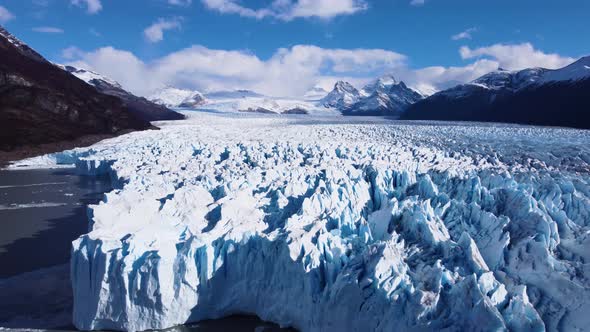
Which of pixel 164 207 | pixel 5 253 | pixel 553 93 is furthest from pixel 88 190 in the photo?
pixel 553 93

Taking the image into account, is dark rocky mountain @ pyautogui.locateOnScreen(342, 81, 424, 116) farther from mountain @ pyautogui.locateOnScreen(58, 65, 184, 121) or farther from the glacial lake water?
the glacial lake water

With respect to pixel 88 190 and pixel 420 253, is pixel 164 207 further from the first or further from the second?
pixel 88 190

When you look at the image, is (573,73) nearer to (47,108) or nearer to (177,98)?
(47,108)

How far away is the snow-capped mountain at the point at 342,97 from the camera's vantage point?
82.2m

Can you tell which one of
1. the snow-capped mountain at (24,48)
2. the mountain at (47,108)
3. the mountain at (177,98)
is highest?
the snow-capped mountain at (24,48)

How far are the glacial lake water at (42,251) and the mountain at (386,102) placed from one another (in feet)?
185

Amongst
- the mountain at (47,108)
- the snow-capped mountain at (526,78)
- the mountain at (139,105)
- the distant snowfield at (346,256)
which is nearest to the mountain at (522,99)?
the snow-capped mountain at (526,78)

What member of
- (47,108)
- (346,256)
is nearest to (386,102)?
(47,108)

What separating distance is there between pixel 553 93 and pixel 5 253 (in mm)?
33742

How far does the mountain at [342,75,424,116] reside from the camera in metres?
67.8

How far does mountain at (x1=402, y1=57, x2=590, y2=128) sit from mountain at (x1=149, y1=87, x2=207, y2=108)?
44.6 m

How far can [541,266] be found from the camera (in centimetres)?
392

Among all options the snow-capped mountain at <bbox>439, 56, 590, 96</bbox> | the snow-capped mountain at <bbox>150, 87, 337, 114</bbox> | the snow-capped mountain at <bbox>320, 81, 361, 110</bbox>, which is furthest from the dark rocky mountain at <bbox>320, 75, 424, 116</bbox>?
the snow-capped mountain at <bbox>439, 56, 590, 96</bbox>

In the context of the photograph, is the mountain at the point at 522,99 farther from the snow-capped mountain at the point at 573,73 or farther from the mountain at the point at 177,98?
the mountain at the point at 177,98
